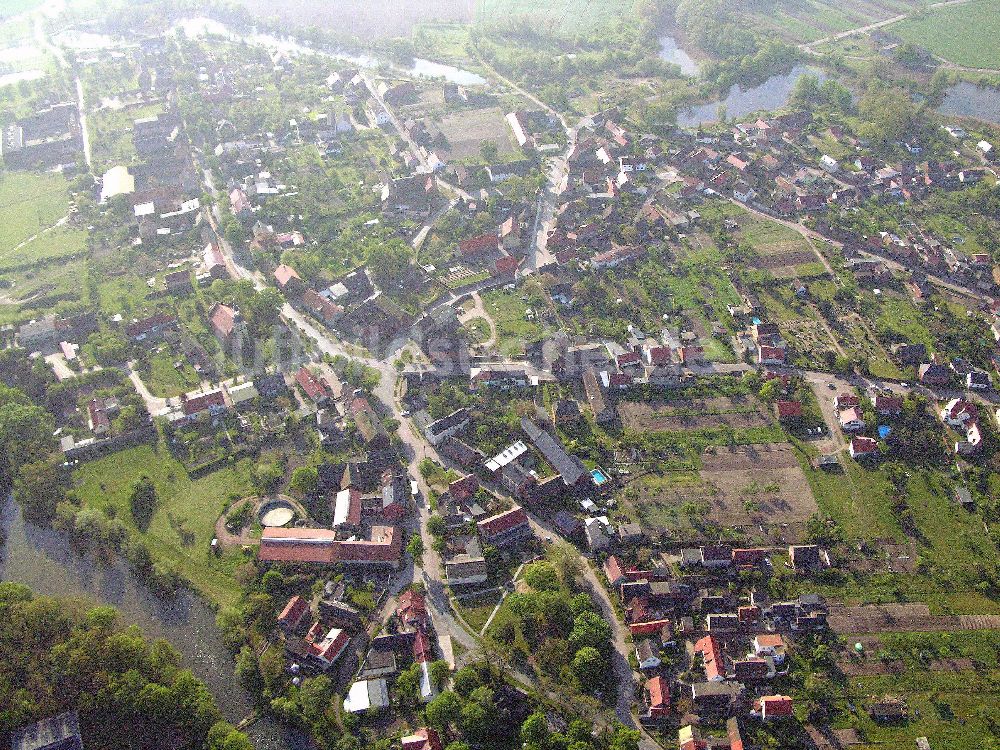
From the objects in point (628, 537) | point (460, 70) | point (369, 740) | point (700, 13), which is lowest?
point (369, 740)

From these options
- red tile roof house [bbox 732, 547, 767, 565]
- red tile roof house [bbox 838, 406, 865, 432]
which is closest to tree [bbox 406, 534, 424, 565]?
red tile roof house [bbox 732, 547, 767, 565]

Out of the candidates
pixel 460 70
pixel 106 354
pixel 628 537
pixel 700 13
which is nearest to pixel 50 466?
pixel 106 354

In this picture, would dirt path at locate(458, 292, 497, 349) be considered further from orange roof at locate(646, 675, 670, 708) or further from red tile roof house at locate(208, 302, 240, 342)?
orange roof at locate(646, 675, 670, 708)

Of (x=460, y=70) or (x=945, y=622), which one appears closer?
(x=945, y=622)

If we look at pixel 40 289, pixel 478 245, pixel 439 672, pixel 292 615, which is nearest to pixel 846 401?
pixel 439 672

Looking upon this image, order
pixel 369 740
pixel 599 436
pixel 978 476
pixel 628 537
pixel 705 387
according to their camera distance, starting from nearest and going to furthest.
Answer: pixel 369 740, pixel 628 537, pixel 978 476, pixel 599 436, pixel 705 387

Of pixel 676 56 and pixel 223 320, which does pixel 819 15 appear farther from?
pixel 223 320

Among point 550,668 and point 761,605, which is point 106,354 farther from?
point 761,605
